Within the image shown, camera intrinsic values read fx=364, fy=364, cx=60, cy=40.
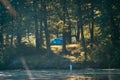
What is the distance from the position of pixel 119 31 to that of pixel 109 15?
2.37 metres

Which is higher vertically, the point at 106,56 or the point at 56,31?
the point at 56,31

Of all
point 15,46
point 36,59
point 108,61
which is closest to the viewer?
point 108,61

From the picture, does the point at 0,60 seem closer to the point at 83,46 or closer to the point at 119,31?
the point at 83,46

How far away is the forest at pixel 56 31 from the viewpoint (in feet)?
128

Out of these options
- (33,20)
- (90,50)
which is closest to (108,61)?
(90,50)

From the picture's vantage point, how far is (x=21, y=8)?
143ft

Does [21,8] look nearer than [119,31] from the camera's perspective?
No

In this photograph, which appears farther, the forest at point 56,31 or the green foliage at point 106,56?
the forest at point 56,31

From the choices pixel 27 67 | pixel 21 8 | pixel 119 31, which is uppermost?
pixel 21 8

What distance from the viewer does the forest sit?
128 feet

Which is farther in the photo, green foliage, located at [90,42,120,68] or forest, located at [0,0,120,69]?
forest, located at [0,0,120,69]

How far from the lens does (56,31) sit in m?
44.0

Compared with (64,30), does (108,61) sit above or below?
below

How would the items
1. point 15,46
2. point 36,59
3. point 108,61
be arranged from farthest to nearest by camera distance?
point 15,46 → point 36,59 → point 108,61
